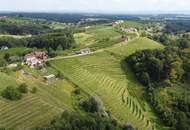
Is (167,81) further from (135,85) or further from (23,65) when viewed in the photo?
(23,65)

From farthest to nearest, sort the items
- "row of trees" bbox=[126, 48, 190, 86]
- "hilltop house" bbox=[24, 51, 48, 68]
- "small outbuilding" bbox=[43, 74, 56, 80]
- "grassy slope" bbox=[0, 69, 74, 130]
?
1. "row of trees" bbox=[126, 48, 190, 86]
2. "hilltop house" bbox=[24, 51, 48, 68]
3. "small outbuilding" bbox=[43, 74, 56, 80]
4. "grassy slope" bbox=[0, 69, 74, 130]

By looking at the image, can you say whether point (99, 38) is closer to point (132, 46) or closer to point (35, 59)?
point (132, 46)

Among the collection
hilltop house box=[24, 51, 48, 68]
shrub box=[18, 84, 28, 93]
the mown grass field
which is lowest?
the mown grass field

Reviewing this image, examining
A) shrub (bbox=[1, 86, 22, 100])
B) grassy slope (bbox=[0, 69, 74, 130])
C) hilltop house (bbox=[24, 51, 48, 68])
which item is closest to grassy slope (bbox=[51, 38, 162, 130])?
hilltop house (bbox=[24, 51, 48, 68])

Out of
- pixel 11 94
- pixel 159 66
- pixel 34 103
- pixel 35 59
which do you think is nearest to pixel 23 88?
pixel 11 94

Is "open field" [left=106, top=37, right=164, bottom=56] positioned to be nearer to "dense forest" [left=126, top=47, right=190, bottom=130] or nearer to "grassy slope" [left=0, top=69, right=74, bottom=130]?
"dense forest" [left=126, top=47, right=190, bottom=130]

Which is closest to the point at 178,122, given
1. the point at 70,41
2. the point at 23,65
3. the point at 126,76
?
the point at 126,76

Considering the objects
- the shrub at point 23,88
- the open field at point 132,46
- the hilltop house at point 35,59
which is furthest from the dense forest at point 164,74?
the shrub at point 23,88
